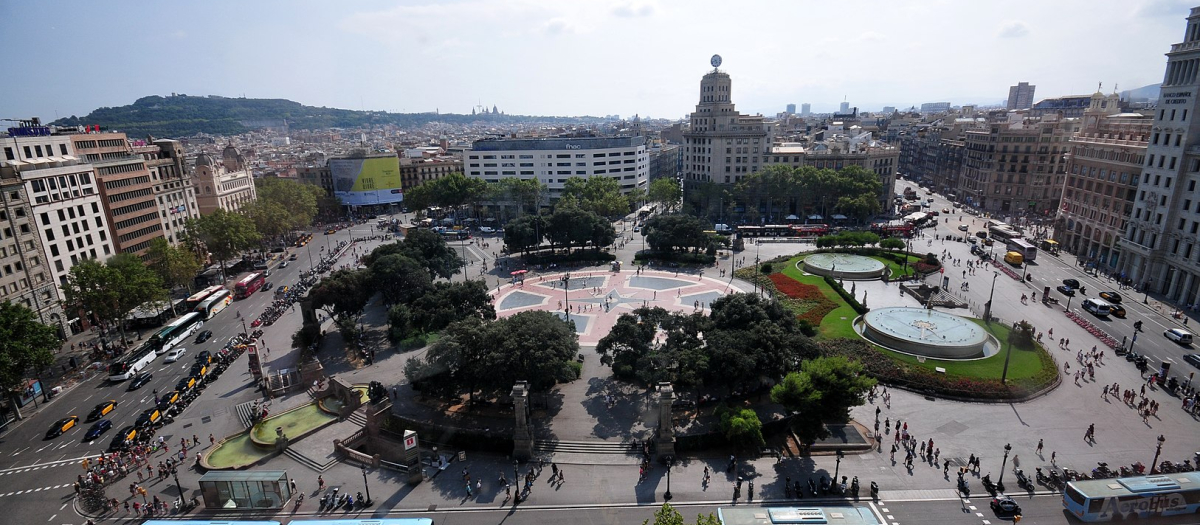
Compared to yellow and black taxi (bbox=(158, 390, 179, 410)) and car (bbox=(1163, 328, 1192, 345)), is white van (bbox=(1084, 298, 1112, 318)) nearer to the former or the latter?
car (bbox=(1163, 328, 1192, 345))

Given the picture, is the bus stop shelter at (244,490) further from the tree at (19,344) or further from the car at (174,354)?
the car at (174,354)

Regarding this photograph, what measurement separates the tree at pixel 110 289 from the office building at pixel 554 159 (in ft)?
258

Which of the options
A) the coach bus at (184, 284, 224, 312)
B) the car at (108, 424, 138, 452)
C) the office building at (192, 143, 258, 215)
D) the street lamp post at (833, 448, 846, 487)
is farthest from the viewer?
the office building at (192, 143, 258, 215)

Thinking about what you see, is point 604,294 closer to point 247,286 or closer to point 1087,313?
point 247,286

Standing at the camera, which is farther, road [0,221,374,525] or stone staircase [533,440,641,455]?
stone staircase [533,440,641,455]

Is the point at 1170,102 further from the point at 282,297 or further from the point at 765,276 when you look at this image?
the point at 282,297

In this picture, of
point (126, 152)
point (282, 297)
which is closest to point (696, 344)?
point (282, 297)

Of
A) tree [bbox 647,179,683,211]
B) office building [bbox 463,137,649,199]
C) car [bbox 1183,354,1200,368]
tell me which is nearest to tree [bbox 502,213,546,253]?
tree [bbox 647,179,683,211]

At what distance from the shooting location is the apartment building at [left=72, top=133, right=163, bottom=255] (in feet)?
233

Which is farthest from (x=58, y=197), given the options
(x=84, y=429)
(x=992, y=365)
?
(x=992, y=365)

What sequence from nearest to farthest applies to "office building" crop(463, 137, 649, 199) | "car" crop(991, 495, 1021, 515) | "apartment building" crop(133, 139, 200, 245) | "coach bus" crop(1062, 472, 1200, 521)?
"coach bus" crop(1062, 472, 1200, 521)
"car" crop(991, 495, 1021, 515)
"apartment building" crop(133, 139, 200, 245)
"office building" crop(463, 137, 649, 199)

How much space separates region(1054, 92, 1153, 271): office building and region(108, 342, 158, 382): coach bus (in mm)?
113909

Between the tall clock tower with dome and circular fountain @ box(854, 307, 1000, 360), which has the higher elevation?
the tall clock tower with dome

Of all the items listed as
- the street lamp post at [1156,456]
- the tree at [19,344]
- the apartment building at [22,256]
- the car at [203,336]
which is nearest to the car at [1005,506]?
the street lamp post at [1156,456]
